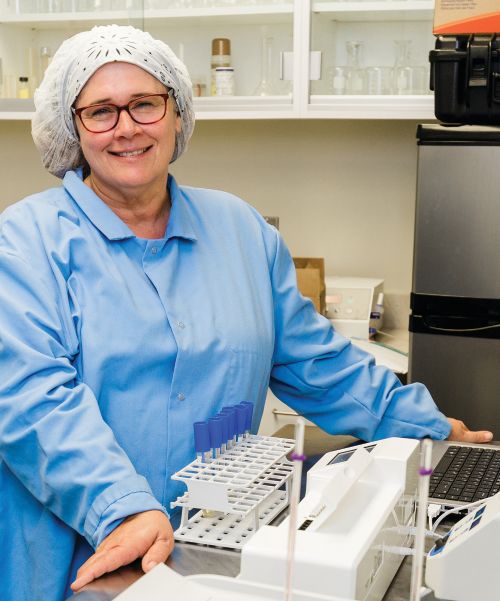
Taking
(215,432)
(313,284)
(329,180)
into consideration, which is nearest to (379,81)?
(329,180)

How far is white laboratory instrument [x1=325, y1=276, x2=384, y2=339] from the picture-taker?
284cm

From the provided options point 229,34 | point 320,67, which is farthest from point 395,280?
point 229,34

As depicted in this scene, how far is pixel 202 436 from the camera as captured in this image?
131 cm

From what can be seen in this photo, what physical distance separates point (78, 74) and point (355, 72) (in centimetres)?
142

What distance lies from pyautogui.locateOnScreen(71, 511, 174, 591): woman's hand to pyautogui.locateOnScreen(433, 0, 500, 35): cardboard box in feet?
5.22

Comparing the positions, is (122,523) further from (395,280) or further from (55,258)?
(395,280)

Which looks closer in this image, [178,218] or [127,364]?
[127,364]

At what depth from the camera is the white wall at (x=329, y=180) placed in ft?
10.1

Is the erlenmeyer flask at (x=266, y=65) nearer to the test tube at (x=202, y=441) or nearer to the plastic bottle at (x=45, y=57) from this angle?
the plastic bottle at (x=45, y=57)

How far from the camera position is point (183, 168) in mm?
3316

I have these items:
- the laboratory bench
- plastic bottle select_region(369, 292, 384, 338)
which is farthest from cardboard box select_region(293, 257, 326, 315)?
the laboratory bench

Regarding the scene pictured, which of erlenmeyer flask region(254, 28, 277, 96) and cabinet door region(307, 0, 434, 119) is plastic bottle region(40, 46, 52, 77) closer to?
erlenmeyer flask region(254, 28, 277, 96)

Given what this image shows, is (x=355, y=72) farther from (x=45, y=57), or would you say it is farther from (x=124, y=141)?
(x=124, y=141)

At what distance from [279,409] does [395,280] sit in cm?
73
